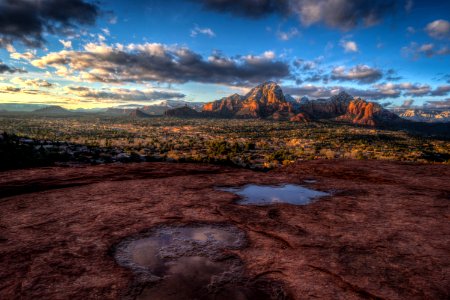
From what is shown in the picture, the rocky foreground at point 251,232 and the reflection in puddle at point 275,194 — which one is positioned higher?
the rocky foreground at point 251,232

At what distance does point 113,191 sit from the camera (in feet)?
29.8

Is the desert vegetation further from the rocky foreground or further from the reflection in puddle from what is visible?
the reflection in puddle

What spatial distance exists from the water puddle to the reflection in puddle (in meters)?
2.75

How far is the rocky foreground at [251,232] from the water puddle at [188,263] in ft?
0.81

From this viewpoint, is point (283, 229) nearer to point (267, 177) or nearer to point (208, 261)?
point (208, 261)

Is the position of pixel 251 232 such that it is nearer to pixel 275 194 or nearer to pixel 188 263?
pixel 188 263

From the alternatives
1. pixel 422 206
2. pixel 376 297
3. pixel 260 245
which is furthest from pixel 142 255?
pixel 422 206

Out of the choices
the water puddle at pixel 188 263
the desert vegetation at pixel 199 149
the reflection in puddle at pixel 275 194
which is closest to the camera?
the water puddle at pixel 188 263

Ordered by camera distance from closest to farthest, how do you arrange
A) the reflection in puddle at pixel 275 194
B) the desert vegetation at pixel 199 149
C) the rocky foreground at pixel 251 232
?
the rocky foreground at pixel 251 232 < the reflection in puddle at pixel 275 194 < the desert vegetation at pixel 199 149

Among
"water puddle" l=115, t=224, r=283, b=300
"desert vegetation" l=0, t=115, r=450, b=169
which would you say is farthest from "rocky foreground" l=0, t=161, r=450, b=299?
"desert vegetation" l=0, t=115, r=450, b=169

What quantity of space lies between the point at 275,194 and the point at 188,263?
562cm

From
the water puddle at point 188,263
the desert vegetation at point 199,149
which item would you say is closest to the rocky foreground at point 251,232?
the water puddle at point 188,263

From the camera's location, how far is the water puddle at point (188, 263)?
3850 mm

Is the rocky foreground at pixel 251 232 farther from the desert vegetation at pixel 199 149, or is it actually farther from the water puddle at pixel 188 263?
the desert vegetation at pixel 199 149
